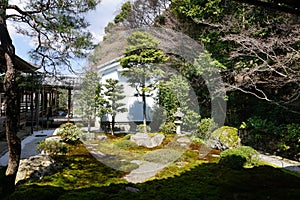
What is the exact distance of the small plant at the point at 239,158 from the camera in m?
5.90

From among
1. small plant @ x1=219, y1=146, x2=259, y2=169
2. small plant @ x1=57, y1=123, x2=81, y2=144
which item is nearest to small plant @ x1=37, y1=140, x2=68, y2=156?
small plant @ x1=57, y1=123, x2=81, y2=144

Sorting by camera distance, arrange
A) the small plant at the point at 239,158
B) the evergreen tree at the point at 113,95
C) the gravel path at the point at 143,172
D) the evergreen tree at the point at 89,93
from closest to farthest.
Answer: the gravel path at the point at 143,172 → the small plant at the point at 239,158 → the evergreen tree at the point at 113,95 → the evergreen tree at the point at 89,93

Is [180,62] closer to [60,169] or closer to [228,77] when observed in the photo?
[228,77]

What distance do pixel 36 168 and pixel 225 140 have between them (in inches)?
234

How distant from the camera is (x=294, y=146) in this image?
7.14 metres

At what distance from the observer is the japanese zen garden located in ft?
13.3

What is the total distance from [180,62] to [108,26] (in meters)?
10.4

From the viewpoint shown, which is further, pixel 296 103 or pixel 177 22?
pixel 177 22

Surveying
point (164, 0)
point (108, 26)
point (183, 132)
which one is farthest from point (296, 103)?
point (108, 26)

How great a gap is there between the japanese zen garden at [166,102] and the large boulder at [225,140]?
0.03m

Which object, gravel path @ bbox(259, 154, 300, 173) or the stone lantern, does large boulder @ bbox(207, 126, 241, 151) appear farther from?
the stone lantern

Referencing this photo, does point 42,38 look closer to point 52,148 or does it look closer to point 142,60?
point 52,148

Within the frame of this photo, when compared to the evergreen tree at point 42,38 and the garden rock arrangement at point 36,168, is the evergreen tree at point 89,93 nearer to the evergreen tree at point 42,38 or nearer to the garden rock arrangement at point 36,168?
the garden rock arrangement at point 36,168

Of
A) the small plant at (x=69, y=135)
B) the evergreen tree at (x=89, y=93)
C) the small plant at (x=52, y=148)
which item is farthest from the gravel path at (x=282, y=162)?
the evergreen tree at (x=89, y=93)
